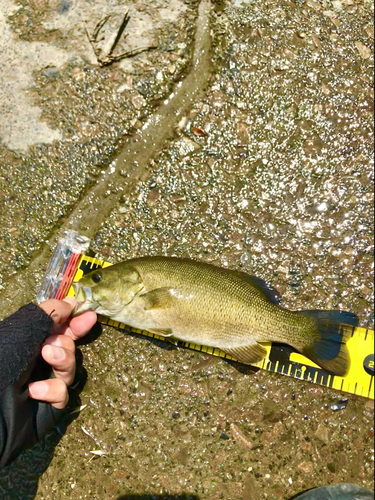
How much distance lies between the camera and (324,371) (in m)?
3.34

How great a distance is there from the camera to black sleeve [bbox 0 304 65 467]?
9.95 feet

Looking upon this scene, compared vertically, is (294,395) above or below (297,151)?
below

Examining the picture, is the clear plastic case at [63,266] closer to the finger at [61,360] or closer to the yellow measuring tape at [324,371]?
the finger at [61,360]

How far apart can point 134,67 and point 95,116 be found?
21.7 inches

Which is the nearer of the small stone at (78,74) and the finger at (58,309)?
the finger at (58,309)

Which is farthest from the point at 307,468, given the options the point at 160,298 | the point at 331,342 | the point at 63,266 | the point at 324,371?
the point at 63,266

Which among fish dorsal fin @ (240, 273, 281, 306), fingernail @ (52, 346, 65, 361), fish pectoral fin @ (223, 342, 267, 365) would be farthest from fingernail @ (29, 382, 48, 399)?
fish dorsal fin @ (240, 273, 281, 306)

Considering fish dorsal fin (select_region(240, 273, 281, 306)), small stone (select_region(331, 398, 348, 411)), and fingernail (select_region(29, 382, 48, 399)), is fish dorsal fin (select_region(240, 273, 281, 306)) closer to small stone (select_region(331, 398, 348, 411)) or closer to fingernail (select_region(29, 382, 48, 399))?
small stone (select_region(331, 398, 348, 411))

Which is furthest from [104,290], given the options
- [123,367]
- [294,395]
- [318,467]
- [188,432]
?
[318,467]

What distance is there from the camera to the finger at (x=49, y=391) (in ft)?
10.7

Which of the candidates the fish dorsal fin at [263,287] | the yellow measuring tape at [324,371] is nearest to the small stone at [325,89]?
the fish dorsal fin at [263,287]

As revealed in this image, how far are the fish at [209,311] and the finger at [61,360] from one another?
0.39m

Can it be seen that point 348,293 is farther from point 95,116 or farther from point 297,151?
point 95,116

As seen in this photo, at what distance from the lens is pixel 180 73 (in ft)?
12.1
